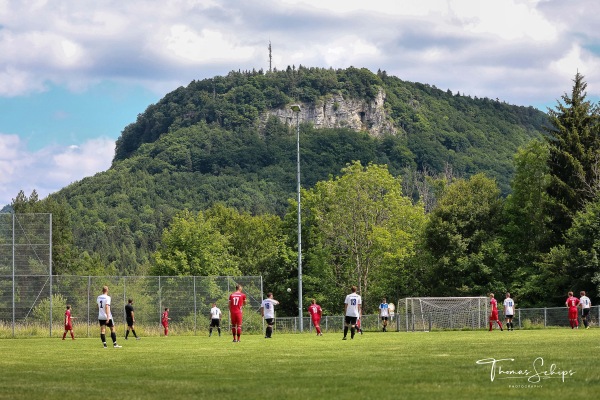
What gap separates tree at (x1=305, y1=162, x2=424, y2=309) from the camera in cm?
7594

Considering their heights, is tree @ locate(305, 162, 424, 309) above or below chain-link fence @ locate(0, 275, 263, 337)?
above

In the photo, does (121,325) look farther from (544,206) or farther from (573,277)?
(544,206)

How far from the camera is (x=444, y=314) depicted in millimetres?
51312

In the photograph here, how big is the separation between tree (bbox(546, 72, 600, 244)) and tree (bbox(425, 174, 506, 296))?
20.2 feet

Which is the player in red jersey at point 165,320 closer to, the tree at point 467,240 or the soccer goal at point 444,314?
the soccer goal at point 444,314

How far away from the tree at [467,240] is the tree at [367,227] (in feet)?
18.7

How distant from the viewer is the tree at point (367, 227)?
7594cm

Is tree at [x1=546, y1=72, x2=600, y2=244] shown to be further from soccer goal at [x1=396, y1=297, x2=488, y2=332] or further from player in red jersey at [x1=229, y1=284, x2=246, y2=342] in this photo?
player in red jersey at [x1=229, y1=284, x2=246, y2=342]

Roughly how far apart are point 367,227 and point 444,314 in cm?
2605
